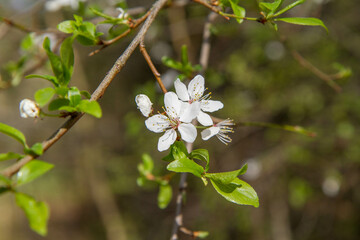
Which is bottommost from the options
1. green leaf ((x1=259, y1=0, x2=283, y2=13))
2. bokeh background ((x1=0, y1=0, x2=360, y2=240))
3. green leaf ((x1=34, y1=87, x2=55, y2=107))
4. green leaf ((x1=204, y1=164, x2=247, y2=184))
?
bokeh background ((x1=0, y1=0, x2=360, y2=240))

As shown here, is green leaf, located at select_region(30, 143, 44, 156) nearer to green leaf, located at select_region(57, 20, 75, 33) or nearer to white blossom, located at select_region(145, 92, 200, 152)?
white blossom, located at select_region(145, 92, 200, 152)

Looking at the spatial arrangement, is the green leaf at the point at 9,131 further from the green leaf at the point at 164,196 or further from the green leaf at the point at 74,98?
the green leaf at the point at 164,196

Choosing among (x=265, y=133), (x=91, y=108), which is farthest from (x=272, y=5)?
(x=265, y=133)

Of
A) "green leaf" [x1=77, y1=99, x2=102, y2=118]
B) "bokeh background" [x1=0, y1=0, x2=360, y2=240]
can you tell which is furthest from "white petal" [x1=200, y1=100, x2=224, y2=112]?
"bokeh background" [x1=0, y1=0, x2=360, y2=240]

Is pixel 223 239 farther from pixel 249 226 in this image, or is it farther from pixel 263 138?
pixel 263 138

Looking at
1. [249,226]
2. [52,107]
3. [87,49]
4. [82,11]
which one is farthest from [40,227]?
[87,49]

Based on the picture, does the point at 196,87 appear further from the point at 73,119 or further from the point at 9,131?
the point at 9,131
